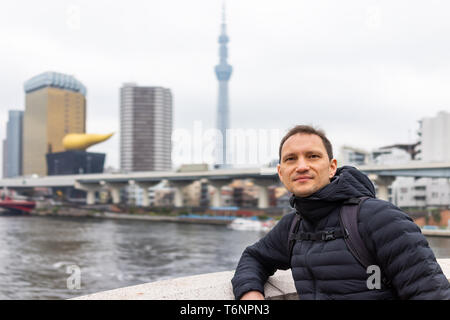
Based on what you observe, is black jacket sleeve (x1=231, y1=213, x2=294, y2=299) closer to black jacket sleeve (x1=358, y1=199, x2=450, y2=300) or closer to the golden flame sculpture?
black jacket sleeve (x1=358, y1=199, x2=450, y2=300)

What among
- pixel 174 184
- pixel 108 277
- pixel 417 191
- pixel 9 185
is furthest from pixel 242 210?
pixel 9 185

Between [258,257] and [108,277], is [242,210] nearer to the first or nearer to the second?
[108,277]

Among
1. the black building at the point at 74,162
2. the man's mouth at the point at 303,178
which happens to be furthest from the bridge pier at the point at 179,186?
the man's mouth at the point at 303,178

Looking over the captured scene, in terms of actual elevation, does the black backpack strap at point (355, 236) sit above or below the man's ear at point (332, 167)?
below

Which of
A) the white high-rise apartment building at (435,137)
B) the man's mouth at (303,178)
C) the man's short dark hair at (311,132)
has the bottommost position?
the man's mouth at (303,178)

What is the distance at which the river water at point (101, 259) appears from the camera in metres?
23.1

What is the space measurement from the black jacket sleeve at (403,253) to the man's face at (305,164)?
0.45 metres

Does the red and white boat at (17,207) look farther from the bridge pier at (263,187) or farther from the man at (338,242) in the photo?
the man at (338,242)

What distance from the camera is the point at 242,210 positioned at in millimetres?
76312

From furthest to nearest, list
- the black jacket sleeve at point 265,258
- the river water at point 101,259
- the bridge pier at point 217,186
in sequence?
the bridge pier at point 217,186 < the river water at point 101,259 < the black jacket sleeve at point 265,258

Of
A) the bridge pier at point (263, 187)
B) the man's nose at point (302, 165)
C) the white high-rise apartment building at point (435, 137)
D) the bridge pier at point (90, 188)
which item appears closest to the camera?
the man's nose at point (302, 165)

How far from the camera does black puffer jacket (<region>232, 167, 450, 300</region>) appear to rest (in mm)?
2705

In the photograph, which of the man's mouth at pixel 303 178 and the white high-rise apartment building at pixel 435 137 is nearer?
the man's mouth at pixel 303 178
